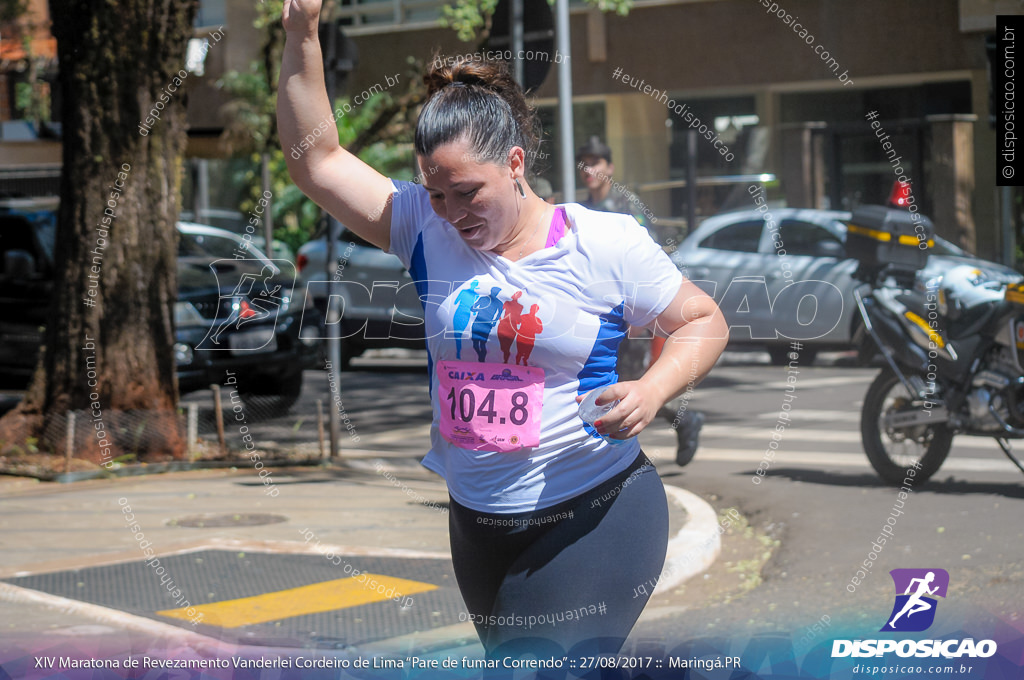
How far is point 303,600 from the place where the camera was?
5.09 m

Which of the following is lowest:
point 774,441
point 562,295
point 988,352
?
point 774,441

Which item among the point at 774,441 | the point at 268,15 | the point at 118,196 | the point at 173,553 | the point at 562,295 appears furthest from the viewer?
the point at 268,15

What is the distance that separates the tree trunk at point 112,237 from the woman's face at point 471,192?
6.37 meters

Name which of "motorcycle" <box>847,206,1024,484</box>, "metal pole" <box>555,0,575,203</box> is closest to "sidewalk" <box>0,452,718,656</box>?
"motorcycle" <box>847,206,1024,484</box>

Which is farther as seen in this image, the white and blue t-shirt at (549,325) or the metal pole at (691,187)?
the metal pole at (691,187)

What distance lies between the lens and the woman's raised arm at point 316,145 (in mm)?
2598

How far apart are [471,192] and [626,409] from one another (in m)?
0.53

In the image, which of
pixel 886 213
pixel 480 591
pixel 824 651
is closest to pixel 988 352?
pixel 886 213

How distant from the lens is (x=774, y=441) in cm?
905

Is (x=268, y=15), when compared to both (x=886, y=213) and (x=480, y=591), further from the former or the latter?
(x=480, y=591)

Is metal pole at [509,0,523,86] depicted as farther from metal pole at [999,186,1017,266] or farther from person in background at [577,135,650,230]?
metal pole at [999,186,1017,266]

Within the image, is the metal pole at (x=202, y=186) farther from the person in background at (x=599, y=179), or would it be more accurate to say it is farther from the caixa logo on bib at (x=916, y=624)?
the caixa logo on bib at (x=916, y=624)

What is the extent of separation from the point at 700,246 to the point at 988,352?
6.70m

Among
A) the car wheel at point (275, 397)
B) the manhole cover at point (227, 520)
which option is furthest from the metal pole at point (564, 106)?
the car wheel at point (275, 397)
